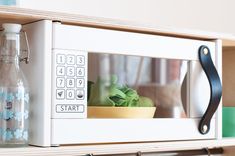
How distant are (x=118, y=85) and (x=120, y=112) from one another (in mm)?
67

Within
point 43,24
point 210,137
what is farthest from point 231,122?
point 43,24

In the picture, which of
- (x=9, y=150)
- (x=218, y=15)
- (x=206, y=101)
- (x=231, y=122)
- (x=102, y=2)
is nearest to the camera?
(x=9, y=150)

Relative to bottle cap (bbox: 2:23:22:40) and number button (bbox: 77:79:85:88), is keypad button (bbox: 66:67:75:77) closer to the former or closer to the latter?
number button (bbox: 77:79:85:88)

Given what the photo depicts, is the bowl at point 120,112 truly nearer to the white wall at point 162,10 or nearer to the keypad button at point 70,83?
the keypad button at point 70,83

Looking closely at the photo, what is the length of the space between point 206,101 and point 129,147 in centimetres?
25

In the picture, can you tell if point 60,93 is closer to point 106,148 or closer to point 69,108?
point 69,108

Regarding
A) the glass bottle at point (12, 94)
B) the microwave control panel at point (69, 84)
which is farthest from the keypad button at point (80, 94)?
the glass bottle at point (12, 94)

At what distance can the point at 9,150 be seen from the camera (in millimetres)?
898

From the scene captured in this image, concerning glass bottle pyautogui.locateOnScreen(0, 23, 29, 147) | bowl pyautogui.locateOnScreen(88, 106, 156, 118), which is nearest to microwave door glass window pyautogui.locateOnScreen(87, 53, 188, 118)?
bowl pyautogui.locateOnScreen(88, 106, 156, 118)

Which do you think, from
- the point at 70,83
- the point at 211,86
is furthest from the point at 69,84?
the point at 211,86

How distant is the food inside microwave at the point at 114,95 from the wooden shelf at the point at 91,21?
0.39 ft

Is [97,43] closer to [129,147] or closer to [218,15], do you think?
[129,147]

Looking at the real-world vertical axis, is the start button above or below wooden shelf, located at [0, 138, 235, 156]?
above

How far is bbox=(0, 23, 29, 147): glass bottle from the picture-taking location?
0.95 metres
